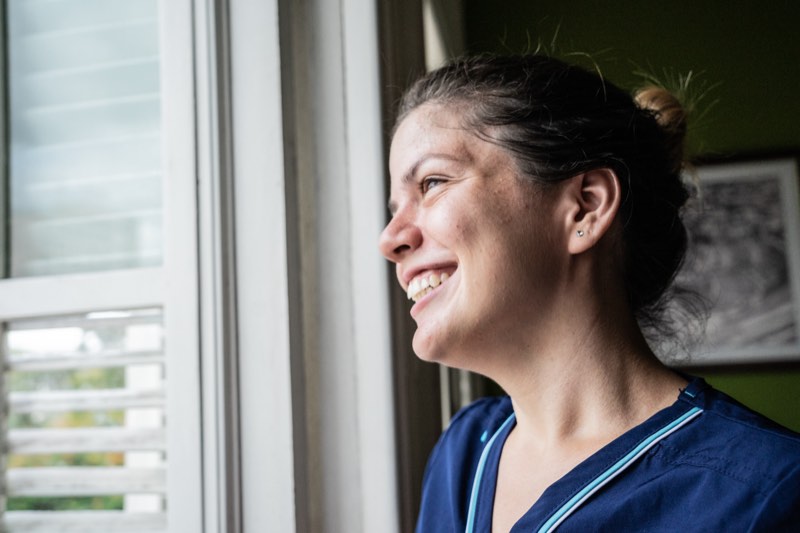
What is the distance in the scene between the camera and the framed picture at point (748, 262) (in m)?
2.48

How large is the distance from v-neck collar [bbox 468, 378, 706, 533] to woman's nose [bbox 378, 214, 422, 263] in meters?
0.36

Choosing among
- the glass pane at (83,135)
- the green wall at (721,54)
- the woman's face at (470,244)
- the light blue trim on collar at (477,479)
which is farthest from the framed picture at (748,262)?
the glass pane at (83,135)

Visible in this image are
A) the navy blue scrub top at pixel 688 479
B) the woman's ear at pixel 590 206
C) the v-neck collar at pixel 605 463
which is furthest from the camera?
the woman's ear at pixel 590 206

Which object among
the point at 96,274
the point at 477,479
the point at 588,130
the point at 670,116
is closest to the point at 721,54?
the point at 670,116

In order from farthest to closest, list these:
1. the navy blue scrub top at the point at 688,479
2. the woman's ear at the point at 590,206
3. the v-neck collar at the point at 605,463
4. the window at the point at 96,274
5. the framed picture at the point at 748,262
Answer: the framed picture at the point at 748,262 → the window at the point at 96,274 → the woman's ear at the point at 590,206 → the v-neck collar at the point at 605,463 → the navy blue scrub top at the point at 688,479

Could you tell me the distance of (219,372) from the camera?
37.1 inches

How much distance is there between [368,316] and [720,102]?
2169 millimetres

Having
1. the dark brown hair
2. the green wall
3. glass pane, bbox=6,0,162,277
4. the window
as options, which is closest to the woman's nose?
the dark brown hair

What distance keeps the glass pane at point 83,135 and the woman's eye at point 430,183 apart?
45 cm

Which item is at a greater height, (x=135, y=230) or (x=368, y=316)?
(x=135, y=230)

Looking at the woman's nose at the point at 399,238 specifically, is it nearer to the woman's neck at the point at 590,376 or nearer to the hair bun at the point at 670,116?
the woman's neck at the point at 590,376

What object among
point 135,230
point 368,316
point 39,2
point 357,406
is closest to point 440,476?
point 357,406

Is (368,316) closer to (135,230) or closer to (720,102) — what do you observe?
(135,230)

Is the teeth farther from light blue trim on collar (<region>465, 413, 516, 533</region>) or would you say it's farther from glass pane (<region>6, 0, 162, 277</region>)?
glass pane (<region>6, 0, 162, 277</region>)
